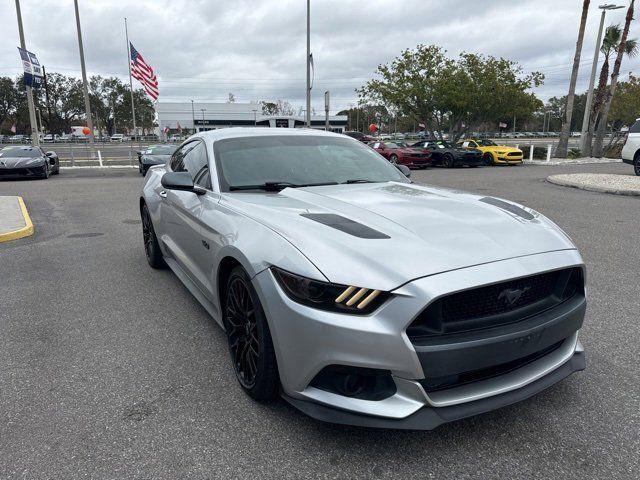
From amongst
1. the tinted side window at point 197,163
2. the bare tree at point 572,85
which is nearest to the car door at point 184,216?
the tinted side window at point 197,163

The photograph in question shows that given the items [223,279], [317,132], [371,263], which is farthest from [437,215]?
[317,132]

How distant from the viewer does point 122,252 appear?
640 centimetres

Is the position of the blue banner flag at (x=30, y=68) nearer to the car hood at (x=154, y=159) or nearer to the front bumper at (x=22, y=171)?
the front bumper at (x=22, y=171)

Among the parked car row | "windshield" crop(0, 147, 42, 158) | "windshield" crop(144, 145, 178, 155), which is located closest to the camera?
"windshield" crop(0, 147, 42, 158)

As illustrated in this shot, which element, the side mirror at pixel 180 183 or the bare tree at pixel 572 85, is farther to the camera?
the bare tree at pixel 572 85

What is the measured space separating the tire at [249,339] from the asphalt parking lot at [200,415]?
150 millimetres

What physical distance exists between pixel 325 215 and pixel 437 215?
65 centimetres

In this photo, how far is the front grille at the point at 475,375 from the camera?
6.91ft

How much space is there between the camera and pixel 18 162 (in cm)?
1736

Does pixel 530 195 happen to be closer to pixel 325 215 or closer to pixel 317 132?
pixel 317 132

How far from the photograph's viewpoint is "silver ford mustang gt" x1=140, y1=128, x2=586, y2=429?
2.05m

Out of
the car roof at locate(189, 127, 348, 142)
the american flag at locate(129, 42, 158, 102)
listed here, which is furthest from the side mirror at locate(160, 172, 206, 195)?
the american flag at locate(129, 42, 158, 102)

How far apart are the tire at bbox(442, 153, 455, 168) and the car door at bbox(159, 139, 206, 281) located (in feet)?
72.4

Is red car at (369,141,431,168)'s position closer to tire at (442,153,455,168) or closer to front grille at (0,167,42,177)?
tire at (442,153,455,168)
